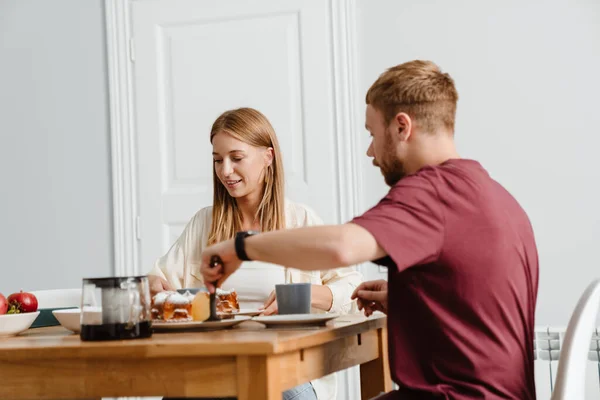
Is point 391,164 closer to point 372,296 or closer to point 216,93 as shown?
point 372,296

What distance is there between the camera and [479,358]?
148cm

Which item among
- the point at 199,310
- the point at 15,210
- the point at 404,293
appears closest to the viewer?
the point at 404,293

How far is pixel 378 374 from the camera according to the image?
6.86 feet

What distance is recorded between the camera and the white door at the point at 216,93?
3627 mm

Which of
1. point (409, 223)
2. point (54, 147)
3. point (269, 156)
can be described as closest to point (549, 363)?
point (269, 156)

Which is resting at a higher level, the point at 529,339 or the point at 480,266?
the point at 480,266

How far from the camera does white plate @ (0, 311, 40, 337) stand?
1.78 m

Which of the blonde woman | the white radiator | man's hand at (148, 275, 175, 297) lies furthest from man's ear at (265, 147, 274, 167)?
the white radiator

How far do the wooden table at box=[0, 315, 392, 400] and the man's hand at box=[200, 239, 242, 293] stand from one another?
0.11 metres

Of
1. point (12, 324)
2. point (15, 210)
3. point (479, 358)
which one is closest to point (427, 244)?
point (479, 358)

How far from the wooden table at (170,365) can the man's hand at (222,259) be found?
0.36 ft

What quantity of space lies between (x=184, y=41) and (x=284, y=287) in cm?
229

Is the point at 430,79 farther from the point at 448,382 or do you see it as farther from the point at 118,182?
the point at 118,182

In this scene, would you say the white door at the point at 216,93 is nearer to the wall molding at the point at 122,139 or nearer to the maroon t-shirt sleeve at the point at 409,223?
the wall molding at the point at 122,139
